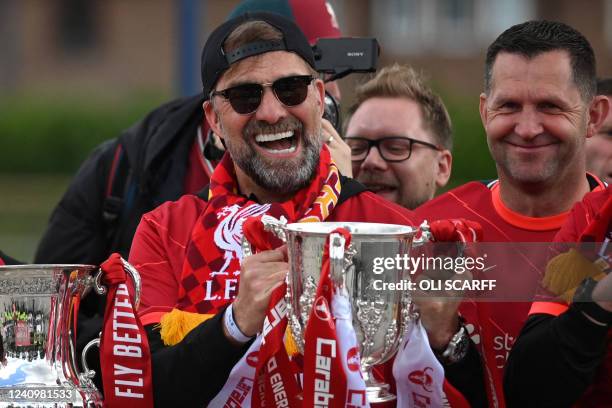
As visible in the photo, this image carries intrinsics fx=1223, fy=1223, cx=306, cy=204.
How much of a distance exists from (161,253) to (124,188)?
4.00ft

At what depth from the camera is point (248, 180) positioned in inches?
141

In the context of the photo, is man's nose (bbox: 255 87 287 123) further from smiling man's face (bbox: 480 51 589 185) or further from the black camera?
the black camera

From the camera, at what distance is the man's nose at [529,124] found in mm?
3393

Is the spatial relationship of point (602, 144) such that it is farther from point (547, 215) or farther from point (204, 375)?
point (204, 375)

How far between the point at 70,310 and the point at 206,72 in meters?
0.87

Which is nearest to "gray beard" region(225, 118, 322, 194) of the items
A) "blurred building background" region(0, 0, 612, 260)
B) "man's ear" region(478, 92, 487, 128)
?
"man's ear" region(478, 92, 487, 128)

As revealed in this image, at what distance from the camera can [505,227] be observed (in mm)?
3541

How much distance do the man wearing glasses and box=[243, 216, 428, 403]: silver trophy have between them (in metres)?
1.59

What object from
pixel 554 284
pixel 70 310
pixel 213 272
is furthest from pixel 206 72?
pixel 554 284

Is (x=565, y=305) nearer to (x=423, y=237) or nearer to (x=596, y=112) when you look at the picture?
(x=423, y=237)

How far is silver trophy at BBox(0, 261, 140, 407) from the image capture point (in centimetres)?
288

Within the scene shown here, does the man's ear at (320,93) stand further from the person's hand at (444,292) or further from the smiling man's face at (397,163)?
the smiling man's face at (397,163)

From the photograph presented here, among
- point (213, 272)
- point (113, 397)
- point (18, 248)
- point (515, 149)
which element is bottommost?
point (18, 248)

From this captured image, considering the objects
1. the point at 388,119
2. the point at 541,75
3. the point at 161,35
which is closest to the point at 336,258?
the point at 541,75
